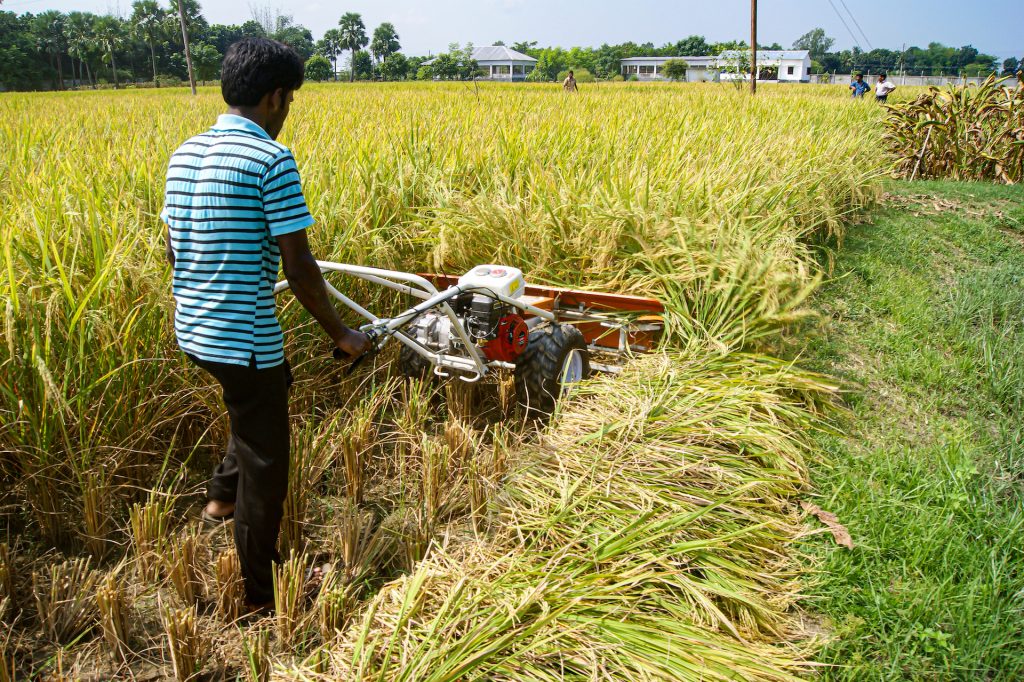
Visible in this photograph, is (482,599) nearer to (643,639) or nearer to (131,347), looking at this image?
(643,639)

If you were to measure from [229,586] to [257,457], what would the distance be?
0.44 meters

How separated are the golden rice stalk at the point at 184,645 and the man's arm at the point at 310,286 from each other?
2.67ft

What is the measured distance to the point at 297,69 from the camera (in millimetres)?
1917

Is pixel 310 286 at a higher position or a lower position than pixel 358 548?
higher

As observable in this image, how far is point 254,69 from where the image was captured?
1824mm

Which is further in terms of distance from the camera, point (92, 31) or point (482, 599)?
point (92, 31)

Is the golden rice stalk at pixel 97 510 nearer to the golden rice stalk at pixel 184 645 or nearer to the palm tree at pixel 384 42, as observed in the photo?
the golden rice stalk at pixel 184 645

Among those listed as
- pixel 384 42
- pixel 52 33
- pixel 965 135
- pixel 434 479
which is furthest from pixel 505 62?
pixel 434 479

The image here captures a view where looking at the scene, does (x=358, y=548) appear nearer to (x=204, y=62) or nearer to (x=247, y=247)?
(x=247, y=247)

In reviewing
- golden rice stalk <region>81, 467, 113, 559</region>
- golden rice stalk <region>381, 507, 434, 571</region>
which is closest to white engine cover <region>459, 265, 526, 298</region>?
golden rice stalk <region>381, 507, 434, 571</region>

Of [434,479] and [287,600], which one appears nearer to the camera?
[287,600]

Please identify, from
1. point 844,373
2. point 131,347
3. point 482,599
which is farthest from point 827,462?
point 131,347

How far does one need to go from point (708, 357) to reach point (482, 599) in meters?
1.79

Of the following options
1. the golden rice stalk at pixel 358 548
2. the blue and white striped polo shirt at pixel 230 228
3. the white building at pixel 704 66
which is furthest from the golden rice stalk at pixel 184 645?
the white building at pixel 704 66
